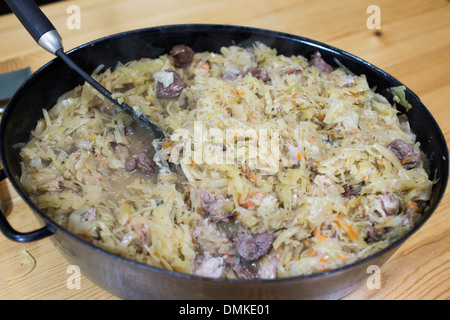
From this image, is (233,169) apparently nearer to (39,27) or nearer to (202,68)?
(202,68)

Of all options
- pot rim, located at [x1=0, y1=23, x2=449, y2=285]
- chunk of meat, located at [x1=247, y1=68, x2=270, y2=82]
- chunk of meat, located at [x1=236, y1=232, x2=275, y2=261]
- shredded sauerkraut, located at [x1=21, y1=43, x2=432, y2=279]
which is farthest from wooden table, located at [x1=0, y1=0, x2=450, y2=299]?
chunk of meat, located at [x1=247, y1=68, x2=270, y2=82]

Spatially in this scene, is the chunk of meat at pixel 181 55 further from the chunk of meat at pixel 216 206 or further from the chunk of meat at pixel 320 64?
the chunk of meat at pixel 216 206

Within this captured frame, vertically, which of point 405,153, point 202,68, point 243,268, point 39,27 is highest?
point 39,27

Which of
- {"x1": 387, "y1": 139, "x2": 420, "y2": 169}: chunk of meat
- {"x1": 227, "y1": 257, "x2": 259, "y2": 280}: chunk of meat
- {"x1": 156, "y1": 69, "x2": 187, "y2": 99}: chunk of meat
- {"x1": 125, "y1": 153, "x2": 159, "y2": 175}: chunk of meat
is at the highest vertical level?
{"x1": 156, "y1": 69, "x2": 187, "y2": 99}: chunk of meat

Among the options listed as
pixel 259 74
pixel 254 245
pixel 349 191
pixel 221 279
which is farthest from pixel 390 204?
pixel 259 74

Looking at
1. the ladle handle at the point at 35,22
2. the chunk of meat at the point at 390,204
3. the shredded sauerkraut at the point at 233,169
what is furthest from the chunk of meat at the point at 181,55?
the chunk of meat at the point at 390,204

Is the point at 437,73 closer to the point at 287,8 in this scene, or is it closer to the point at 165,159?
the point at 287,8

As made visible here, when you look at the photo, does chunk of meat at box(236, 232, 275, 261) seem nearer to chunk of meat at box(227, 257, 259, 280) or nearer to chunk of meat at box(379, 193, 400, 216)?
chunk of meat at box(227, 257, 259, 280)
